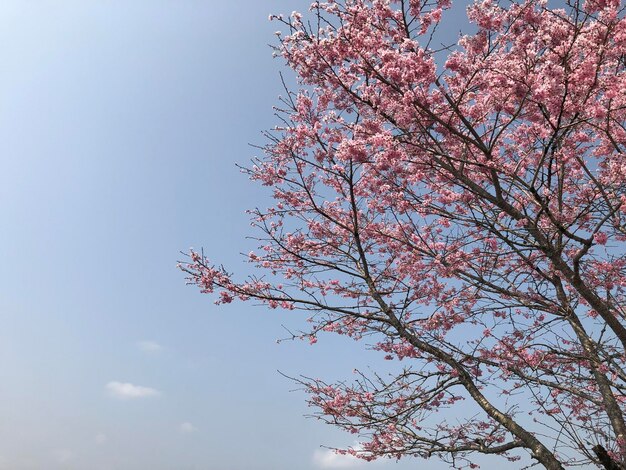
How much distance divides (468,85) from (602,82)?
1.51 metres

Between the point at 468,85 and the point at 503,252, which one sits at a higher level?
the point at 468,85

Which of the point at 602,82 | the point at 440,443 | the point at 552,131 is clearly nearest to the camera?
the point at 602,82

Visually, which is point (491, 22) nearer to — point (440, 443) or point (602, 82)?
point (602, 82)

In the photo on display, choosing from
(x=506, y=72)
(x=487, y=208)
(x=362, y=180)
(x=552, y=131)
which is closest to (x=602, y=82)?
(x=552, y=131)

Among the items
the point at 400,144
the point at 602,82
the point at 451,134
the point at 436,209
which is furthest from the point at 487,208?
the point at 602,82

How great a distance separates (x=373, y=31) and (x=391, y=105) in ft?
3.90

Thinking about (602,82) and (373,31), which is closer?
(602,82)

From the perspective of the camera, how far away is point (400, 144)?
248 inches

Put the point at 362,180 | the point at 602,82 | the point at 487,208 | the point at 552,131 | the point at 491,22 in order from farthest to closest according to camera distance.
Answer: the point at 362,180
the point at 487,208
the point at 491,22
the point at 552,131
the point at 602,82

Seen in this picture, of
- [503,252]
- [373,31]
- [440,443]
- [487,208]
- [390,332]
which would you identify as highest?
[373,31]

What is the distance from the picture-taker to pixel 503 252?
21.2 ft

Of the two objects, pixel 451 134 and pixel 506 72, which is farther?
pixel 451 134

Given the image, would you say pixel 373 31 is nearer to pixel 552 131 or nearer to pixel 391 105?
pixel 391 105

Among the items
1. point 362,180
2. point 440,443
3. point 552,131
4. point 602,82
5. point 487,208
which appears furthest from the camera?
point 362,180
